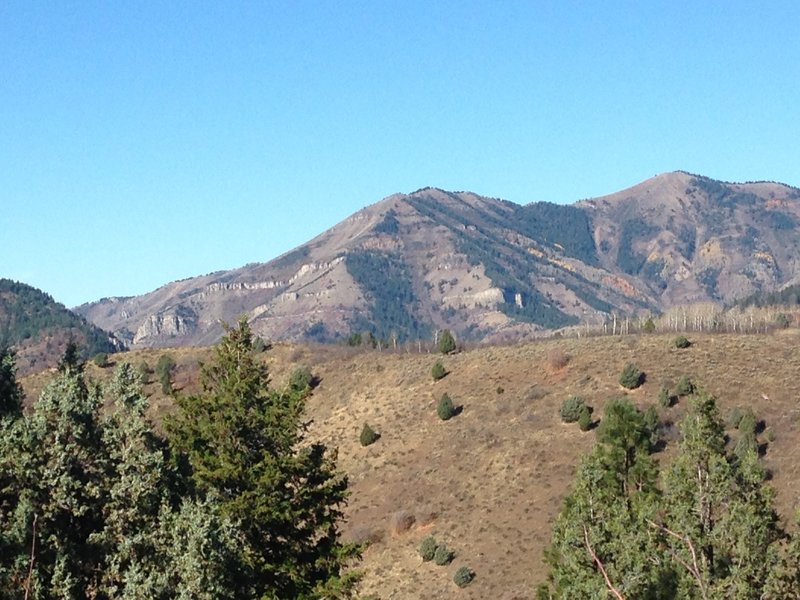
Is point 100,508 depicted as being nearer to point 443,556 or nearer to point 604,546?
point 604,546

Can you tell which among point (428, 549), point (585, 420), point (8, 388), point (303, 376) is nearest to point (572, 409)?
point (585, 420)

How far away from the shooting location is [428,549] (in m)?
60.4

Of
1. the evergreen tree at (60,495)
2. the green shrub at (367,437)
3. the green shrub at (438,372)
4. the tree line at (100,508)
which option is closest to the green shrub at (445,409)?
the green shrub at (367,437)

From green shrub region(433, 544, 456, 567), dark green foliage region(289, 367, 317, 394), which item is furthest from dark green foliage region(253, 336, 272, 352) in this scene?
green shrub region(433, 544, 456, 567)

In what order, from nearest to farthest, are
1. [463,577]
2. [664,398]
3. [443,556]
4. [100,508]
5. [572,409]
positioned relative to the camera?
[100,508]
[463,577]
[443,556]
[664,398]
[572,409]

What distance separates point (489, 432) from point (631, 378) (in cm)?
1246

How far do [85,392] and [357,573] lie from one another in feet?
28.0

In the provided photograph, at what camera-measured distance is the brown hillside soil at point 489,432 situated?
195 feet

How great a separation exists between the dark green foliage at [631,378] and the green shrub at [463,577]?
28132 millimetres

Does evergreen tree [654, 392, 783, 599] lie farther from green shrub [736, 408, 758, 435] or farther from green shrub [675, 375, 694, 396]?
green shrub [675, 375, 694, 396]

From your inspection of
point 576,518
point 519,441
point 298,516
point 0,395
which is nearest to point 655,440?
point 519,441

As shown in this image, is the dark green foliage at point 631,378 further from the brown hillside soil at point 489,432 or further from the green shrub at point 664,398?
the green shrub at point 664,398

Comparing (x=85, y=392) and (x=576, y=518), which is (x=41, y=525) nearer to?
(x=85, y=392)

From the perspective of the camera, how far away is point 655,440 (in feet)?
215
